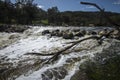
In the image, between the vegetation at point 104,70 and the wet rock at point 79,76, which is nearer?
the vegetation at point 104,70

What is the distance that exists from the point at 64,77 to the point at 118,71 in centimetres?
183

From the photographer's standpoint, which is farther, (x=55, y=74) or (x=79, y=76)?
(x=55, y=74)

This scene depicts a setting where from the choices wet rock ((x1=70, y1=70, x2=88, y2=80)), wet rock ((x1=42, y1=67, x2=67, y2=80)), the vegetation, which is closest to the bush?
the vegetation

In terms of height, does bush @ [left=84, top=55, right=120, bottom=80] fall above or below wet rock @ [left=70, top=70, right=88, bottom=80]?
above

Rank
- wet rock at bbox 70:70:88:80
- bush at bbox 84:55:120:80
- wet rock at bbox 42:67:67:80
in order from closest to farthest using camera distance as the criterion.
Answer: bush at bbox 84:55:120:80 < wet rock at bbox 70:70:88:80 < wet rock at bbox 42:67:67:80

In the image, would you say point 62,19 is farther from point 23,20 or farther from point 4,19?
point 4,19

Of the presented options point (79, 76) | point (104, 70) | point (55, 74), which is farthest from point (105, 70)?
point (55, 74)

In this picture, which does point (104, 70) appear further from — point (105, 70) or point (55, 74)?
point (55, 74)

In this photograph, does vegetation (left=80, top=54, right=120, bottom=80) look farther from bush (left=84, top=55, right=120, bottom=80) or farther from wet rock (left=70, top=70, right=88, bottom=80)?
wet rock (left=70, top=70, right=88, bottom=80)

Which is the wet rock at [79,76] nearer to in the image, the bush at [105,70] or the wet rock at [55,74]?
the bush at [105,70]

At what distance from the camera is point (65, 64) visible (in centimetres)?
746

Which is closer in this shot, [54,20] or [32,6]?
[32,6]

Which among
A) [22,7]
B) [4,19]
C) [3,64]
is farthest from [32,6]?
[3,64]

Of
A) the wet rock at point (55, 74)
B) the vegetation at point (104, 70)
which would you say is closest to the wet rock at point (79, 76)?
the vegetation at point (104, 70)
